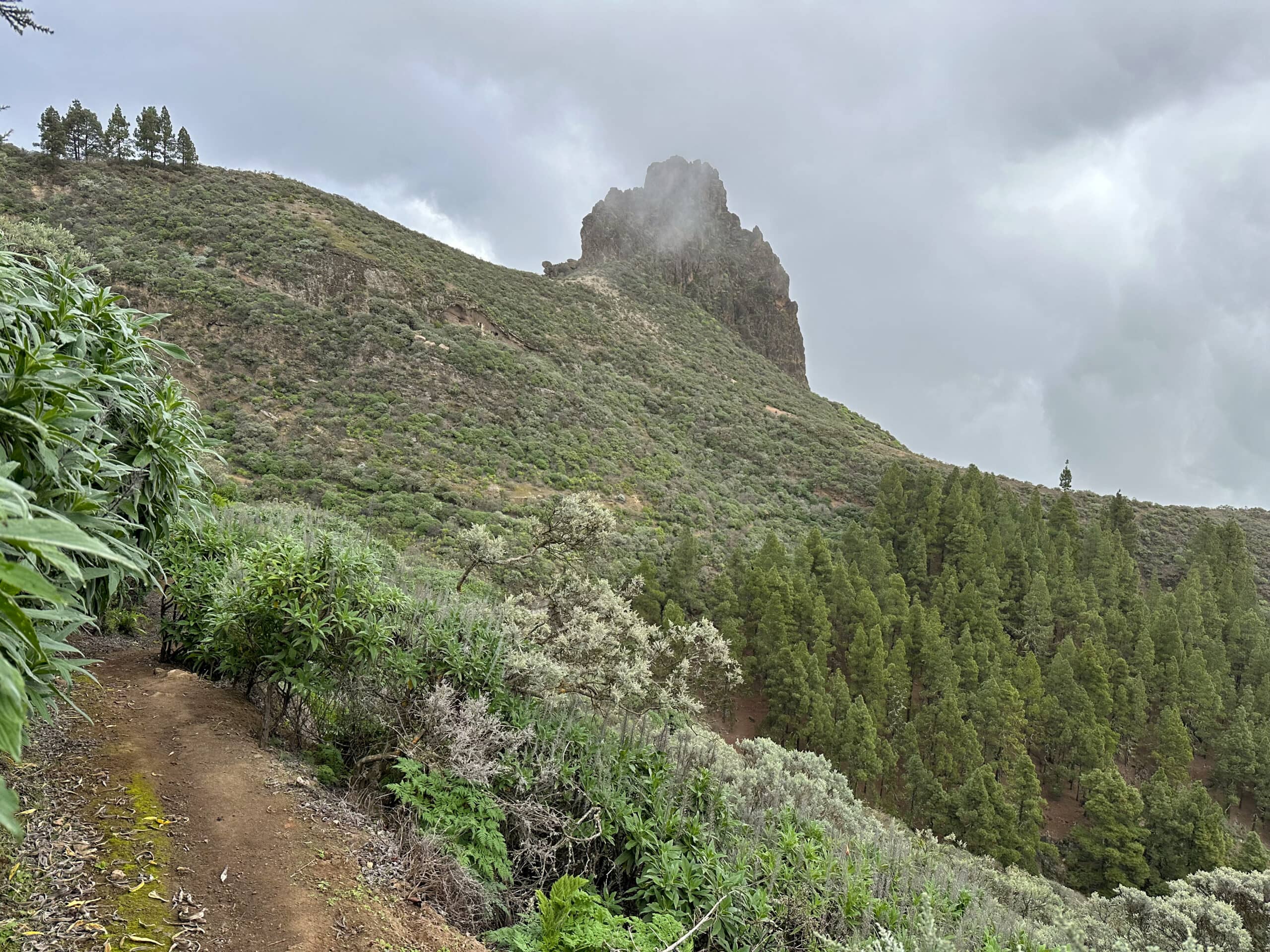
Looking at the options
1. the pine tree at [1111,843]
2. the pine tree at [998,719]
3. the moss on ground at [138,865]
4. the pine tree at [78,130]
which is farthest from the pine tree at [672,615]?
the pine tree at [78,130]

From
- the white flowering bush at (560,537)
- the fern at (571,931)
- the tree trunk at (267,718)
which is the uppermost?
the white flowering bush at (560,537)

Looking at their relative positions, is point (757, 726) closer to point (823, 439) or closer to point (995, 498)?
point (995, 498)

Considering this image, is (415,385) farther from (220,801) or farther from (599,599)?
(220,801)

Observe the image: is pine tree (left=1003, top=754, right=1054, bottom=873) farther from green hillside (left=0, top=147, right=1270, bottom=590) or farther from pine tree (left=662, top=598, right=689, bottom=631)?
green hillside (left=0, top=147, right=1270, bottom=590)

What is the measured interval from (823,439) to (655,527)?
25.0m

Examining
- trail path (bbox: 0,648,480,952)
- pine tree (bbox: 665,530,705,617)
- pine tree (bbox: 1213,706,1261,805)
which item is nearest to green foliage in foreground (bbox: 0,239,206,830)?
trail path (bbox: 0,648,480,952)

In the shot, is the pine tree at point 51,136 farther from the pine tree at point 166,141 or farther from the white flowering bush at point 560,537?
the white flowering bush at point 560,537

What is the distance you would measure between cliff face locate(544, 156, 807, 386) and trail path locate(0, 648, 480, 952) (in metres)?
78.8

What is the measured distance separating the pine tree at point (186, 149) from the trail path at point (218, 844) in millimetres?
50895

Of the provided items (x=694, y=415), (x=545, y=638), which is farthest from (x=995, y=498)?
(x=545, y=638)

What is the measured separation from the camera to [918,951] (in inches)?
192

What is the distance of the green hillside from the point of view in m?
25.2

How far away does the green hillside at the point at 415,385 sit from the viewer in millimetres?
25156

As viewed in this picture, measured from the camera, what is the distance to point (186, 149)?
42.3 meters
